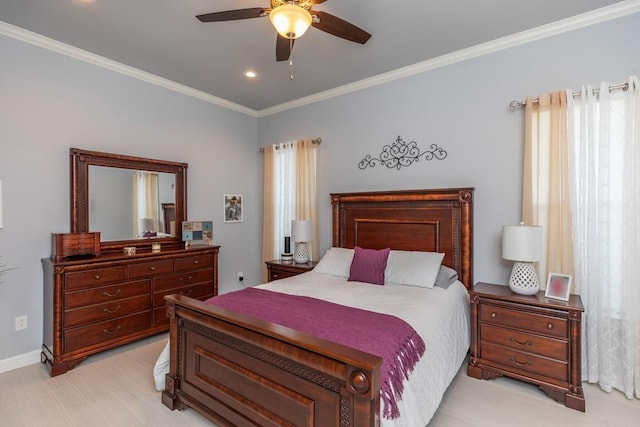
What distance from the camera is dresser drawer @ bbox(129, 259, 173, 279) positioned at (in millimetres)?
3090

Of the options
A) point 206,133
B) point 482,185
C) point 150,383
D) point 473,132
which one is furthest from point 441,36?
point 150,383

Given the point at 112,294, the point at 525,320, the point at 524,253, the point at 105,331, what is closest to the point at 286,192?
the point at 112,294

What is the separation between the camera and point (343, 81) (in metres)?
3.75

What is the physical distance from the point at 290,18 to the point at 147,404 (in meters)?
2.71

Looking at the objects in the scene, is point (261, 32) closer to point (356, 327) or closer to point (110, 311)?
point (356, 327)

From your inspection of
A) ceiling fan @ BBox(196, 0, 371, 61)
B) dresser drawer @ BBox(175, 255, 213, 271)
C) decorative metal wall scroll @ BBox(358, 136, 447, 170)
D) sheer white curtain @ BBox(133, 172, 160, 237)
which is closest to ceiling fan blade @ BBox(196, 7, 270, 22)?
ceiling fan @ BBox(196, 0, 371, 61)

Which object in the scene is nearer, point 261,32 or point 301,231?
point 261,32

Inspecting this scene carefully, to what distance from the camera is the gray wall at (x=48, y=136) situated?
2691 mm

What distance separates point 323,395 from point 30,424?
6.70 ft

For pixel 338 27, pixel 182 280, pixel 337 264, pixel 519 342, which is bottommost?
pixel 519 342

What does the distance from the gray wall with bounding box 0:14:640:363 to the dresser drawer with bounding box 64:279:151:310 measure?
0.47m

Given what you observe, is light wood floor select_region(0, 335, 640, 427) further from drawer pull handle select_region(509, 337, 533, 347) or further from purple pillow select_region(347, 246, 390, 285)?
purple pillow select_region(347, 246, 390, 285)

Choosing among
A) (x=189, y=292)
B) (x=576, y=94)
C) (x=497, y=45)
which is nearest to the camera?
(x=576, y=94)

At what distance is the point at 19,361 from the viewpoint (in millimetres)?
2732
